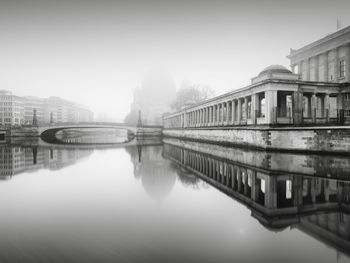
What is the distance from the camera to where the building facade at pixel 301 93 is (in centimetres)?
2552

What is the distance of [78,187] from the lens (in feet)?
34.4

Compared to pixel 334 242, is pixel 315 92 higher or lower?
higher

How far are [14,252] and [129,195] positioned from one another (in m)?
4.68

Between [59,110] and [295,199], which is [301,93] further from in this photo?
[59,110]

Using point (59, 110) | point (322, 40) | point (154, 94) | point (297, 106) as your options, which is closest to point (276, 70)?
point (297, 106)

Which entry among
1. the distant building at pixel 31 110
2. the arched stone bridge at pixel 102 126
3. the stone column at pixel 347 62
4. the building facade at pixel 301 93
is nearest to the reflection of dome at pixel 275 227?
the building facade at pixel 301 93

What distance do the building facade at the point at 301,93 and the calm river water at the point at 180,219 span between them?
600 inches

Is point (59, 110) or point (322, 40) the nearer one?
point (322, 40)

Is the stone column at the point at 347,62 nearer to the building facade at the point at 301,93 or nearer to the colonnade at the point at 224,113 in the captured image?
the building facade at the point at 301,93

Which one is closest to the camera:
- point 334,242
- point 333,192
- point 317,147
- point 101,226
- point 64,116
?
point 334,242

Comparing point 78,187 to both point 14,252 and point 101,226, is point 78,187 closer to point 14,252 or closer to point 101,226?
point 101,226

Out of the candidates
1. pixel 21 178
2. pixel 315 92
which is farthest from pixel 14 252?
pixel 315 92

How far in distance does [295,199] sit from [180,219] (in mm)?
3917

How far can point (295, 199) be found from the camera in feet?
25.9
